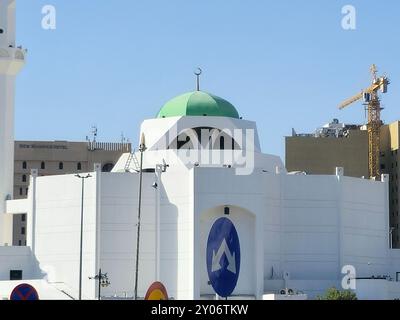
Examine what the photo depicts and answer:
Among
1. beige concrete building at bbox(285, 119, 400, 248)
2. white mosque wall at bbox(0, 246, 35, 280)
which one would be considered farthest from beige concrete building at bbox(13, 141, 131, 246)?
white mosque wall at bbox(0, 246, 35, 280)

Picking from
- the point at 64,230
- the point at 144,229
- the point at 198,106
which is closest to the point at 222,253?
the point at 144,229

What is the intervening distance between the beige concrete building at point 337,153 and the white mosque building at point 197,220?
3621cm

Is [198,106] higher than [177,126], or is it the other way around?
[198,106]

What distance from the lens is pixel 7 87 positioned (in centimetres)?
6938

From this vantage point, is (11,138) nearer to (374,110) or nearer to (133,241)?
(133,241)

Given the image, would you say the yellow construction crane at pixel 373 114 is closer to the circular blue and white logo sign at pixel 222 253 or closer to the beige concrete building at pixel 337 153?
the beige concrete building at pixel 337 153

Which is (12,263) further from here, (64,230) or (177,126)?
(177,126)

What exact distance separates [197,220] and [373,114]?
6228 cm

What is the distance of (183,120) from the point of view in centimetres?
6725

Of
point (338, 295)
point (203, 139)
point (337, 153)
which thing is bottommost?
point (338, 295)

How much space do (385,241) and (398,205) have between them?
4121cm

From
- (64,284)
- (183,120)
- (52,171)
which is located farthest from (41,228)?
(52,171)

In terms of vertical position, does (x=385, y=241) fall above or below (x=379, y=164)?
below
